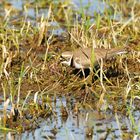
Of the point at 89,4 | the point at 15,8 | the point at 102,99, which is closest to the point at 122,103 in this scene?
the point at 102,99

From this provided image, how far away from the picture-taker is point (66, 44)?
991cm

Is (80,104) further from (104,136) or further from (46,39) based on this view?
(46,39)

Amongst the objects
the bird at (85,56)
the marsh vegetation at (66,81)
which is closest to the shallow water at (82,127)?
the marsh vegetation at (66,81)

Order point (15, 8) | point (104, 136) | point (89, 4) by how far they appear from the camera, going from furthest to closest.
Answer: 1. point (15, 8)
2. point (89, 4)
3. point (104, 136)

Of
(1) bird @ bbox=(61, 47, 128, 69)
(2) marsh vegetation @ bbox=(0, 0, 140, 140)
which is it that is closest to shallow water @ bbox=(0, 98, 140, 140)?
(2) marsh vegetation @ bbox=(0, 0, 140, 140)

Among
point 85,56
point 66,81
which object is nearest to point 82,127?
point 66,81

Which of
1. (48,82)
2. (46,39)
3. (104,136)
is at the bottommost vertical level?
(104,136)

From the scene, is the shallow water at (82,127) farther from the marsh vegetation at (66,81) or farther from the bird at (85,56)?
the bird at (85,56)

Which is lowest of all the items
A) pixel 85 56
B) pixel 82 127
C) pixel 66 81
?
pixel 82 127

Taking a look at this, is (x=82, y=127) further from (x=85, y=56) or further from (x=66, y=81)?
(x=85, y=56)

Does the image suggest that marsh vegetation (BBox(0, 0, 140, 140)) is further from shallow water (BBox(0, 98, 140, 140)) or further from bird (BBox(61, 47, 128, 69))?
bird (BBox(61, 47, 128, 69))

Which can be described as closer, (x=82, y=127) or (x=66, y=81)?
(x=82, y=127)

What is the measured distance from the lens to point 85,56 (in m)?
8.41

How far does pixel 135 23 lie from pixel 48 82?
83.1 inches
